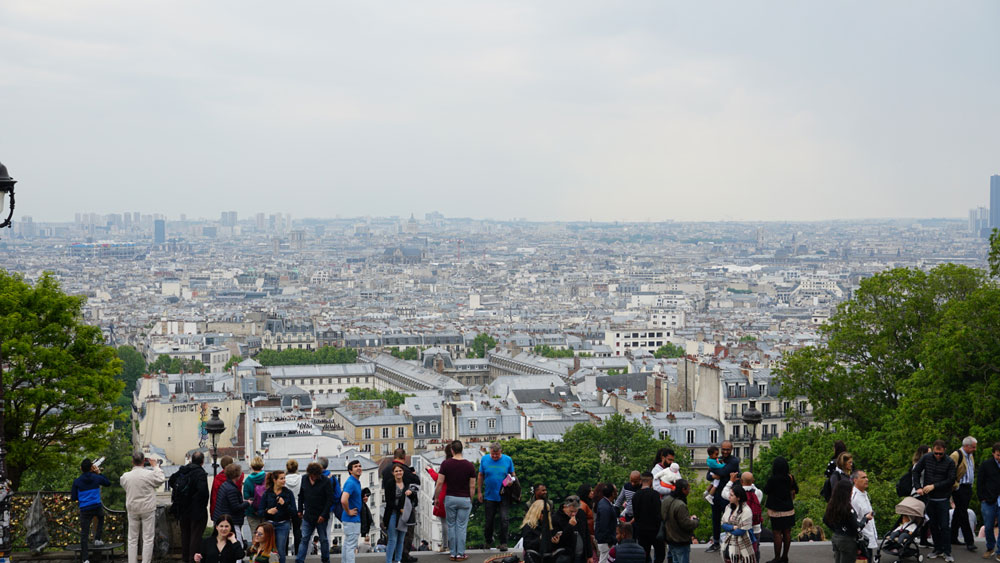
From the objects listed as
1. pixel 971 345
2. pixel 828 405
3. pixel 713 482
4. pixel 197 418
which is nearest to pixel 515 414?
pixel 197 418

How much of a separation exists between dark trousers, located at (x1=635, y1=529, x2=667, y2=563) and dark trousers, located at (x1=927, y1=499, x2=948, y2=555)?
2855mm

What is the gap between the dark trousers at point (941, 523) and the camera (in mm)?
13938

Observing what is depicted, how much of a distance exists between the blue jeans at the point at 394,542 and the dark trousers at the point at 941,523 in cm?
550

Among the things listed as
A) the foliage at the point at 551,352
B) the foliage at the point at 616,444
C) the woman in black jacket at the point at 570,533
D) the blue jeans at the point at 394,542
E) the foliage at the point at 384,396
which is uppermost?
the woman in black jacket at the point at 570,533

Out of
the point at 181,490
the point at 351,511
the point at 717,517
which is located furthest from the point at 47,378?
the point at 717,517

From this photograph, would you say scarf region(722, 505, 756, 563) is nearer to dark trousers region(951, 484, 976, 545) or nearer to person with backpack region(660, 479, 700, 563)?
person with backpack region(660, 479, 700, 563)

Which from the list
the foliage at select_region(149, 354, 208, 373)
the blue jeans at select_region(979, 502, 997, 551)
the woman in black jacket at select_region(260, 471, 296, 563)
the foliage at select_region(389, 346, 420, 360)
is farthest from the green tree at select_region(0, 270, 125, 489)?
the foliage at select_region(389, 346, 420, 360)

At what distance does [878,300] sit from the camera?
3136 centimetres

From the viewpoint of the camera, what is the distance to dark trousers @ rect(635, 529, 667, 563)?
13.4 m

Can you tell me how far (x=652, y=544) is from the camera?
13.5 meters

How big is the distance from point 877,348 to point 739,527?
17984 mm

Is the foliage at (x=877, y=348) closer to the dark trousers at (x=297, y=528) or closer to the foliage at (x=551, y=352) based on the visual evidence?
the dark trousers at (x=297, y=528)

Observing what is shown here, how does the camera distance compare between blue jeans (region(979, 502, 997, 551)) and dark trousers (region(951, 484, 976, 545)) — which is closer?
blue jeans (region(979, 502, 997, 551))

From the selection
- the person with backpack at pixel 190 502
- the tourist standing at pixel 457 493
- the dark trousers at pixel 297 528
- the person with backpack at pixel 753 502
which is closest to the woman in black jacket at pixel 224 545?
the person with backpack at pixel 190 502
